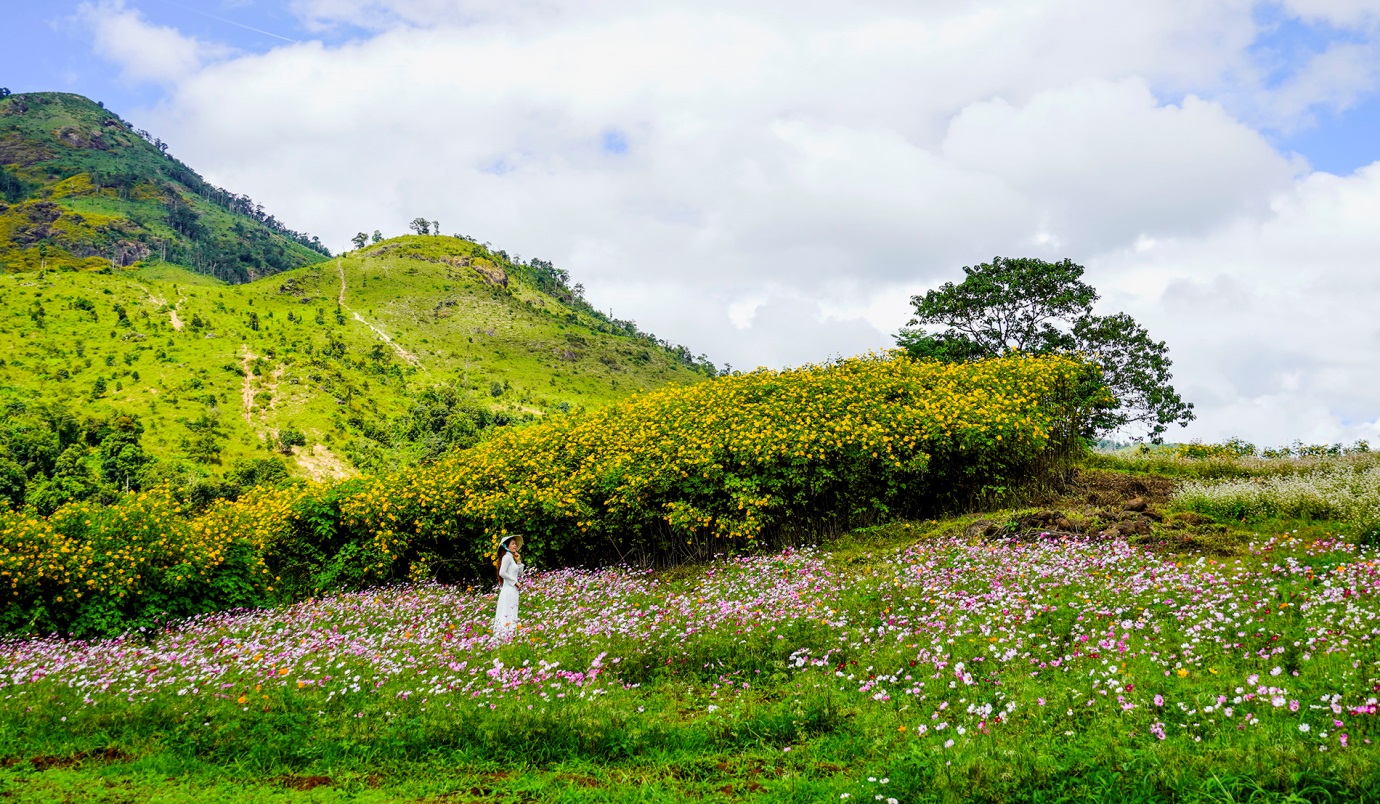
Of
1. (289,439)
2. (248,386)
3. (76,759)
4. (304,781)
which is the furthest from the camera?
(248,386)

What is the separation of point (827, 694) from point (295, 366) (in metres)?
103

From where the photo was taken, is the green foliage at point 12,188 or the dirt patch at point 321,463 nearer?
the dirt patch at point 321,463

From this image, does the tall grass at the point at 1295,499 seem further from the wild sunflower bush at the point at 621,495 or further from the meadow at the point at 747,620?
the wild sunflower bush at the point at 621,495

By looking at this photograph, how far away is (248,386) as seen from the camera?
289 ft

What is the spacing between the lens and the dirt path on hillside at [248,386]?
269 feet

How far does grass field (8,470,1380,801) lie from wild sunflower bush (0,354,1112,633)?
2994mm

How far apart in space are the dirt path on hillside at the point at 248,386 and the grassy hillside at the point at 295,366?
0.31m

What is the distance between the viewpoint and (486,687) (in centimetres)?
773

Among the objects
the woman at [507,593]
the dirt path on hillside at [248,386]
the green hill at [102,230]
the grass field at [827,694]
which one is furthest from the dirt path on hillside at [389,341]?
the grass field at [827,694]

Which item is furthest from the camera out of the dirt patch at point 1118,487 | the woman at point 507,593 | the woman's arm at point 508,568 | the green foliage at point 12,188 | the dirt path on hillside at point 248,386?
the green foliage at point 12,188

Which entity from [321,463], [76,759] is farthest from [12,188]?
[76,759]

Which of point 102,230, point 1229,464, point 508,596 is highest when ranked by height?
point 102,230

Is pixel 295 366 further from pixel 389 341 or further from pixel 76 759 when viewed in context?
pixel 76 759

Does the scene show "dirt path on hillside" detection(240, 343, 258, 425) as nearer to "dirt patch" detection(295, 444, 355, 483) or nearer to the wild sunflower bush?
"dirt patch" detection(295, 444, 355, 483)
